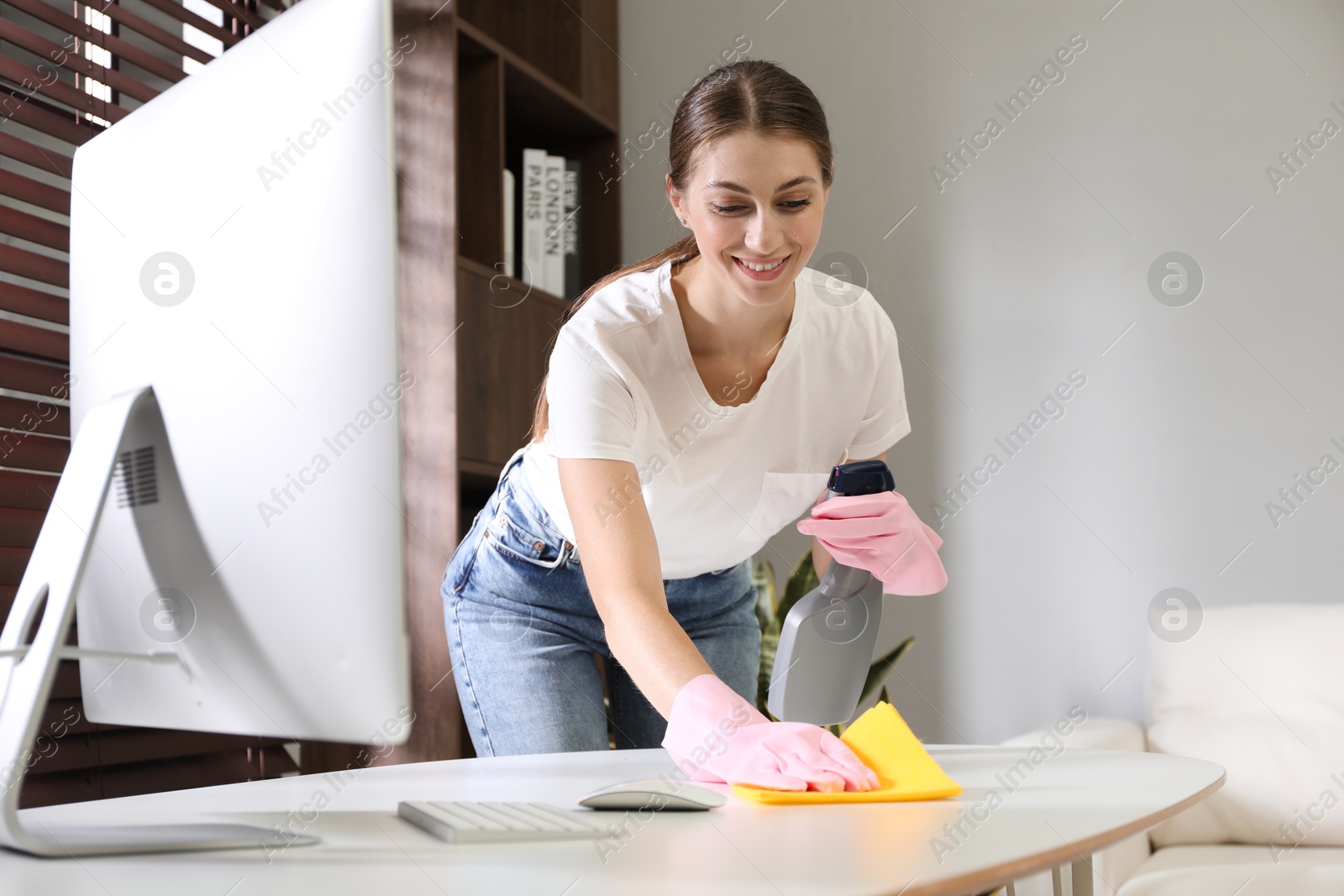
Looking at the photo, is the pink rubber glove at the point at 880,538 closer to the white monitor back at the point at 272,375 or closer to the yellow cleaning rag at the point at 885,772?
the yellow cleaning rag at the point at 885,772

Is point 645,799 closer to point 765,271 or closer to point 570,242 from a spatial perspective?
point 765,271

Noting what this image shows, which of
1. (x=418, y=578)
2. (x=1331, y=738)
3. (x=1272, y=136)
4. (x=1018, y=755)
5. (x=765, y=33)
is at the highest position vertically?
(x=765, y=33)

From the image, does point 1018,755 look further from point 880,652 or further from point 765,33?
point 765,33

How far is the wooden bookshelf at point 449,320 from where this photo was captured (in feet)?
6.17

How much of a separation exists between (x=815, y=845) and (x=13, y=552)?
1192mm

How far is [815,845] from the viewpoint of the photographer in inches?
22.3

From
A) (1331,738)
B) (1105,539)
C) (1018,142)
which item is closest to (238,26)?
(1018,142)

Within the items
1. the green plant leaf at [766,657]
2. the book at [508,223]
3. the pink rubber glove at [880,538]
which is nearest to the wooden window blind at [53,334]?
the book at [508,223]

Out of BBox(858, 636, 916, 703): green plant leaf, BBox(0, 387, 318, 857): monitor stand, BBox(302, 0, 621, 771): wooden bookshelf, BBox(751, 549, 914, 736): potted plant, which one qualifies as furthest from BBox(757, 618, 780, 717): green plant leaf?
BBox(0, 387, 318, 857): monitor stand

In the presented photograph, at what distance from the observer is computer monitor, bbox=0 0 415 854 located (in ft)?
1.73

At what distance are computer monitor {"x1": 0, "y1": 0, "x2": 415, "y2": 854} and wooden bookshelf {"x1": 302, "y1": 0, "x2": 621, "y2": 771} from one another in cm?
111

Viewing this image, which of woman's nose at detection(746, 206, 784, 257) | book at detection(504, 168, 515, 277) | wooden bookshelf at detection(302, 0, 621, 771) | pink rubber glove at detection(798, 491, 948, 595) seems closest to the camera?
pink rubber glove at detection(798, 491, 948, 595)

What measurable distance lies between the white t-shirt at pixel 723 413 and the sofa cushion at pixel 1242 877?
2.56 feet

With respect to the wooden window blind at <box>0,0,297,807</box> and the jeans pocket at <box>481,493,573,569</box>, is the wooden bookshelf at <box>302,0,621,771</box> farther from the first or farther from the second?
the jeans pocket at <box>481,493,573,569</box>
